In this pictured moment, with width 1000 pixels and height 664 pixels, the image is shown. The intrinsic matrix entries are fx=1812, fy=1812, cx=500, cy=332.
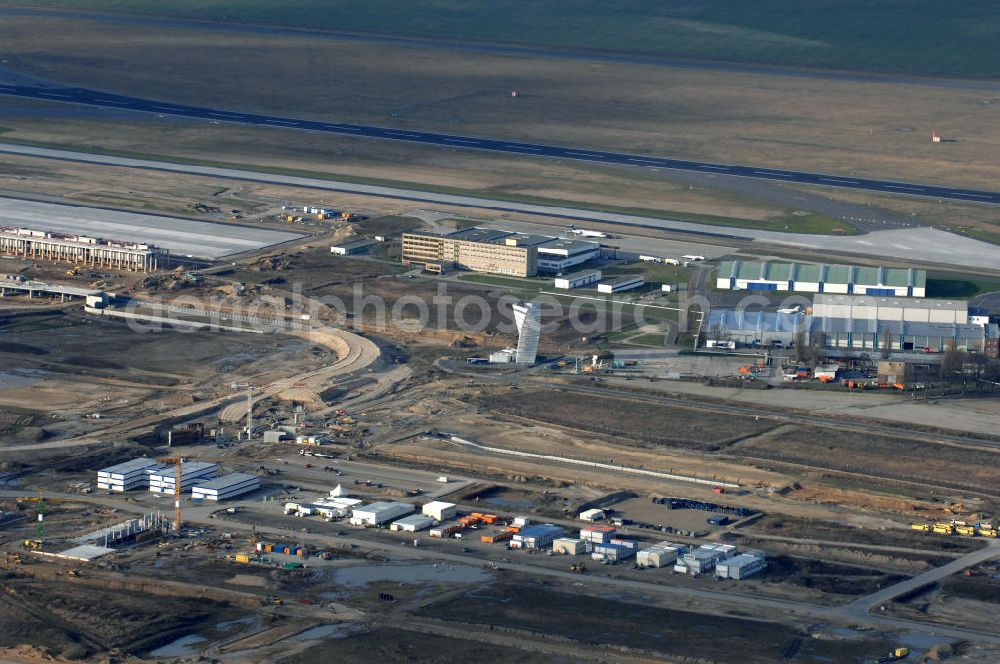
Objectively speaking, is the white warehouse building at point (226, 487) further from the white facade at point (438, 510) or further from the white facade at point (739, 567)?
the white facade at point (739, 567)

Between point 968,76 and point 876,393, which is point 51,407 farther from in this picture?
point 968,76

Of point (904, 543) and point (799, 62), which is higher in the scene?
point (799, 62)

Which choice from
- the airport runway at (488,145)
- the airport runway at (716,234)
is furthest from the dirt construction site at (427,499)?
the airport runway at (488,145)

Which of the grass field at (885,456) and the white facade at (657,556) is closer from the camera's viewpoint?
the white facade at (657,556)

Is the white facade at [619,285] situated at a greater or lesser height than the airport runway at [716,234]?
lesser

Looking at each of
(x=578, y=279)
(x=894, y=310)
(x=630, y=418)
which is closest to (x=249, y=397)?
(x=630, y=418)

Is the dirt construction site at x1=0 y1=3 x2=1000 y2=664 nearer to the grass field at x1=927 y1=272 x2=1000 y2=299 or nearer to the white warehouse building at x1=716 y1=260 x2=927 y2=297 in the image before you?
the grass field at x1=927 y1=272 x2=1000 y2=299

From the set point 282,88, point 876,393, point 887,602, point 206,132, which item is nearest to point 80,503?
point 887,602
